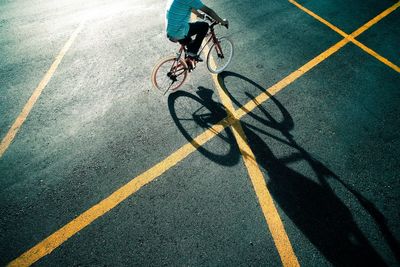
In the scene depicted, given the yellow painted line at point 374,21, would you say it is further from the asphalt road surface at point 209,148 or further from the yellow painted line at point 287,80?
the yellow painted line at point 287,80

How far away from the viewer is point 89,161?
4.50 meters

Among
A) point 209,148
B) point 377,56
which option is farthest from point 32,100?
point 377,56

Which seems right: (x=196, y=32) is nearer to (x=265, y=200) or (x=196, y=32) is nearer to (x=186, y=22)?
(x=186, y=22)

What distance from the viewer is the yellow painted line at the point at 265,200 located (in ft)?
11.6

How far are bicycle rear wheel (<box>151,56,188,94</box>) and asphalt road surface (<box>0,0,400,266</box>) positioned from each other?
199 mm

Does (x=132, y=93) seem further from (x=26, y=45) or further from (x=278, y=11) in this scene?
(x=278, y=11)

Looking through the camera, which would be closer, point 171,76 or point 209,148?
point 209,148

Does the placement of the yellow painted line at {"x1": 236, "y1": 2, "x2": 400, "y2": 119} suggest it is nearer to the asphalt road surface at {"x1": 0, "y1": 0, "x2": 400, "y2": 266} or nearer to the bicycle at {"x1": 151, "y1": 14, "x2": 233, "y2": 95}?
the asphalt road surface at {"x1": 0, "y1": 0, "x2": 400, "y2": 266}

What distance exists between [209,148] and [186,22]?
2298 millimetres

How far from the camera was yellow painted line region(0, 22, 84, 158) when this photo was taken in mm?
4833

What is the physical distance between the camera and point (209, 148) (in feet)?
15.1

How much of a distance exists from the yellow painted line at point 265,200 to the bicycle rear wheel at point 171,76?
118cm

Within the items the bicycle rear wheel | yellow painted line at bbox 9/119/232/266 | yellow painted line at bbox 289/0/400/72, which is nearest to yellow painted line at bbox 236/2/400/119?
yellow painted line at bbox 289/0/400/72

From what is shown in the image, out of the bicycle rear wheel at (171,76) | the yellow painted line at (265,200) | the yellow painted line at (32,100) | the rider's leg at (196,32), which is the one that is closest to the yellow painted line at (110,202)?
the yellow painted line at (265,200)
